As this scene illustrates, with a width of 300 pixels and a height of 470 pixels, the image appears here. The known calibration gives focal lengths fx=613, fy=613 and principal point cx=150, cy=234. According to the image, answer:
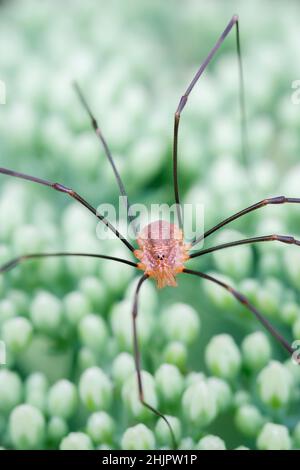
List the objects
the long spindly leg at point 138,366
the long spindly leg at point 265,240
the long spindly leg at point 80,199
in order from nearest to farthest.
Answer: the long spindly leg at point 138,366 → the long spindly leg at point 265,240 → the long spindly leg at point 80,199

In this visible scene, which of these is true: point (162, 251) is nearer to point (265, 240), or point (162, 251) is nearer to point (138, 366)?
point (265, 240)

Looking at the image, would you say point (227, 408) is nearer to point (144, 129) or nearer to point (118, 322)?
point (118, 322)

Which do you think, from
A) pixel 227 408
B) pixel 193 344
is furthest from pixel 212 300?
pixel 227 408

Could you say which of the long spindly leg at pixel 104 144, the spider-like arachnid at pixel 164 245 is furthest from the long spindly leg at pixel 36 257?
the long spindly leg at pixel 104 144

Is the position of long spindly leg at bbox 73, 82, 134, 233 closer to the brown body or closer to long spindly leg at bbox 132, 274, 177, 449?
the brown body

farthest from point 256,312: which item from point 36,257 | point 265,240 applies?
point 36,257

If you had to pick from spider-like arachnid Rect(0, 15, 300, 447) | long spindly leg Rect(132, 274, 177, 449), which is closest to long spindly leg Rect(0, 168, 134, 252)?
spider-like arachnid Rect(0, 15, 300, 447)

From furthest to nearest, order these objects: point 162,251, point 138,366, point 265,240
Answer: point 162,251, point 265,240, point 138,366

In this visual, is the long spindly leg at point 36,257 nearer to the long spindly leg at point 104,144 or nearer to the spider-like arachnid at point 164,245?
the spider-like arachnid at point 164,245
